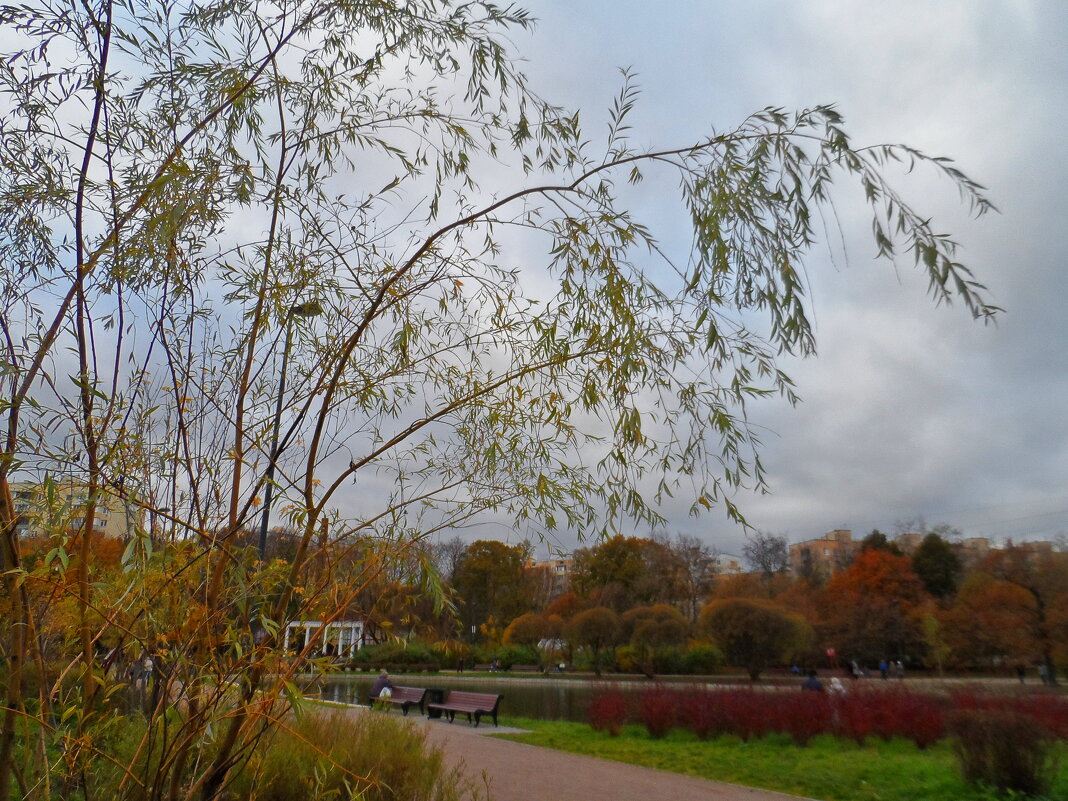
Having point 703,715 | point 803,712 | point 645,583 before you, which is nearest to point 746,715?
point 703,715

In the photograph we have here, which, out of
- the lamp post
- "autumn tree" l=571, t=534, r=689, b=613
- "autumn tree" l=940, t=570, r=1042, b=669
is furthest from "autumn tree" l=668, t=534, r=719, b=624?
the lamp post

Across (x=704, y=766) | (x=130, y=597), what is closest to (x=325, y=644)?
(x=130, y=597)

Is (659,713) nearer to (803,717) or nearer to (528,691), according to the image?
(803,717)

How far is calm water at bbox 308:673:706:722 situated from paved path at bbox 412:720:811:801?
3.10 meters

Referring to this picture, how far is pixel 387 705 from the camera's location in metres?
7.32

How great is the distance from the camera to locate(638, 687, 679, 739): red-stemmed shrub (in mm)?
12727

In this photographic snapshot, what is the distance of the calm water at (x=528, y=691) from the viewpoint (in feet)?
53.5

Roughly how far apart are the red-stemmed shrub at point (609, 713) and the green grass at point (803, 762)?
0.48 ft

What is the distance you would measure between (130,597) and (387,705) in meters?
5.09

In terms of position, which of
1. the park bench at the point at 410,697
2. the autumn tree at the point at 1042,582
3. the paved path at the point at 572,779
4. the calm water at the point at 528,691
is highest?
the autumn tree at the point at 1042,582

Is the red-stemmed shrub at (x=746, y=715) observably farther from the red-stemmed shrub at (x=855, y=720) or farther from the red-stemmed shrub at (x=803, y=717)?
the red-stemmed shrub at (x=855, y=720)

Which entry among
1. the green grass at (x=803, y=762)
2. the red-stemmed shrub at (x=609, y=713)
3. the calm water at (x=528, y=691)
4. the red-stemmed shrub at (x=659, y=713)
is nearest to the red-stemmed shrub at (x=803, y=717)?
the green grass at (x=803, y=762)

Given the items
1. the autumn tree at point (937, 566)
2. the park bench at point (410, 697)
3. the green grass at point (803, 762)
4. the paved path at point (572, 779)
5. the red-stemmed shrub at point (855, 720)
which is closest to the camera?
the paved path at point (572, 779)

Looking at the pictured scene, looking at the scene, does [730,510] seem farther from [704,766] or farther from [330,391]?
[704,766]
